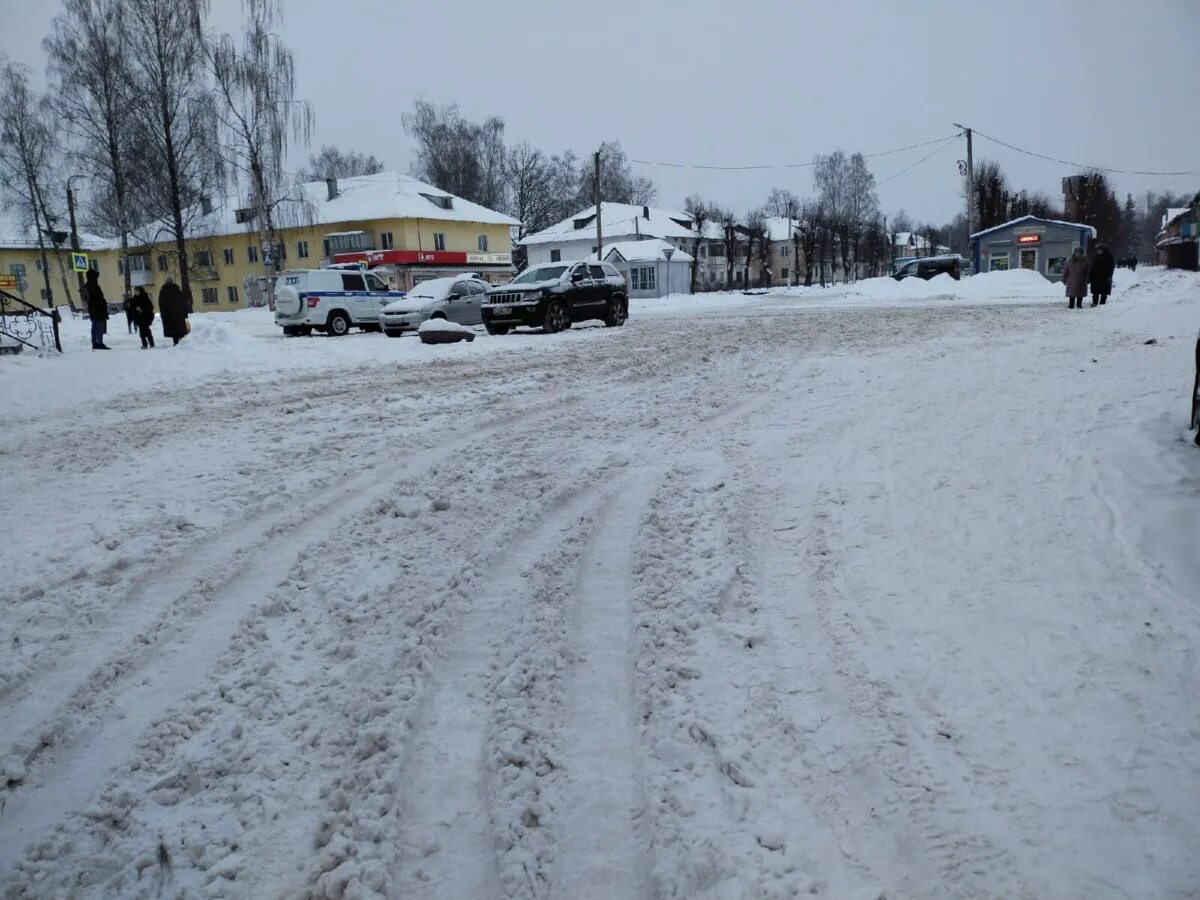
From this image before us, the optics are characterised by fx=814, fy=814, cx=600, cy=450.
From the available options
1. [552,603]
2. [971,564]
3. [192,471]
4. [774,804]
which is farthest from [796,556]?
[192,471]

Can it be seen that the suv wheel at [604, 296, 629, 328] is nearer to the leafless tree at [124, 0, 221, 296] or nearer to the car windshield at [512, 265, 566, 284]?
the car windshield at [512, 265, 566, 284]

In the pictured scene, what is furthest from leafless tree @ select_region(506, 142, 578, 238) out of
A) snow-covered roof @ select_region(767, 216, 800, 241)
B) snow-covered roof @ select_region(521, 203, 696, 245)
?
snow-covered roof @ select_region(767, 216, 800, 241)

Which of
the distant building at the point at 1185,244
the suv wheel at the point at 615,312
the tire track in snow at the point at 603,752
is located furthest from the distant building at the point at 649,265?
the tire track in snow at the point at 603,752

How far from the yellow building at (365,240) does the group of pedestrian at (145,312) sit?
3583 cm

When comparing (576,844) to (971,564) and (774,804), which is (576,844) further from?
(971,564)

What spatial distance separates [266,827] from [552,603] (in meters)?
1.70

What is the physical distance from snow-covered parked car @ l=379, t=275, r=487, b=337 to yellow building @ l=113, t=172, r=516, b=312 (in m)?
34.5

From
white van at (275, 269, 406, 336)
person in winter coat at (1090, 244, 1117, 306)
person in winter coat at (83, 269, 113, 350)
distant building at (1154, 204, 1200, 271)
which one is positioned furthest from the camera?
distant building at (1154, 204, 1200, 271)

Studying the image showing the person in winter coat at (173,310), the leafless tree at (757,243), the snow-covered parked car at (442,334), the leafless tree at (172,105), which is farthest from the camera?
the leafless tree at (757,243)

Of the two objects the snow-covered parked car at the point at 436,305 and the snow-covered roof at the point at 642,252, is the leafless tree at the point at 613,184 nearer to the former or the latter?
the snow-covered roof at the point at 642,252

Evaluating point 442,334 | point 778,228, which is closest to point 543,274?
point 442,334

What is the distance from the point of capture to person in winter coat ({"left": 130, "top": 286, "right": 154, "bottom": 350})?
18.4m

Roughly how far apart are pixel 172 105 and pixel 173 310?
18.3 metres

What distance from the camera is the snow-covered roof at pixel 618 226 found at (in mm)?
71562
